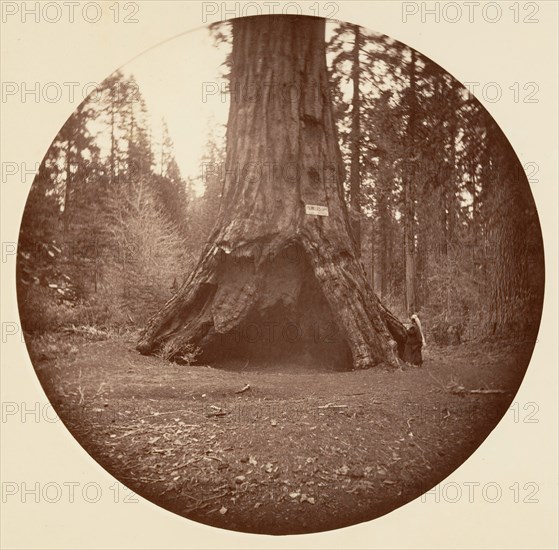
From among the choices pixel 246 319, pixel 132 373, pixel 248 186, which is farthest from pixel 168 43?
pixel 132 373

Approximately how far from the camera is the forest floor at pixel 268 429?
3.91 m

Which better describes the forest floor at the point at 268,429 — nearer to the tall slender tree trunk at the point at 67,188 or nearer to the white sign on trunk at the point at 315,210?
the tall slender tree trunk at the point at 67,188

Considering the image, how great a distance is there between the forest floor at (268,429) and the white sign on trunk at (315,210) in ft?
3.01

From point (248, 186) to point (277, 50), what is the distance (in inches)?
33.6

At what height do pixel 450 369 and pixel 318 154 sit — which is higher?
pixel 318 154

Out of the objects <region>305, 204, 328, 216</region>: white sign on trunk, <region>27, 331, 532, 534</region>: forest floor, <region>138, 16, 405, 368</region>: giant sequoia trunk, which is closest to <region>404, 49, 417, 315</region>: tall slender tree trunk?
<region>138, 16, 405, 368</region>: giant sequoia trunk

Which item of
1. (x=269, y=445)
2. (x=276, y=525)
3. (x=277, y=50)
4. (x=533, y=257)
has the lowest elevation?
(x=276, y=525)

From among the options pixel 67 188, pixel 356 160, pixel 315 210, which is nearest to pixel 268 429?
pixel 315 210

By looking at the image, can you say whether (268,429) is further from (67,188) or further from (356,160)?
(67,188)

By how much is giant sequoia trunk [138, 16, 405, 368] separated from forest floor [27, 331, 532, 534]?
Result: 16cm

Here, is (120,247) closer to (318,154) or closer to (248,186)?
(248,186)

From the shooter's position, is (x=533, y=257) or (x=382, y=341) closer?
(x=382, y=341)

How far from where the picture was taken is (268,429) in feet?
12.8

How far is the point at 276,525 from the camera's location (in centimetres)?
404
